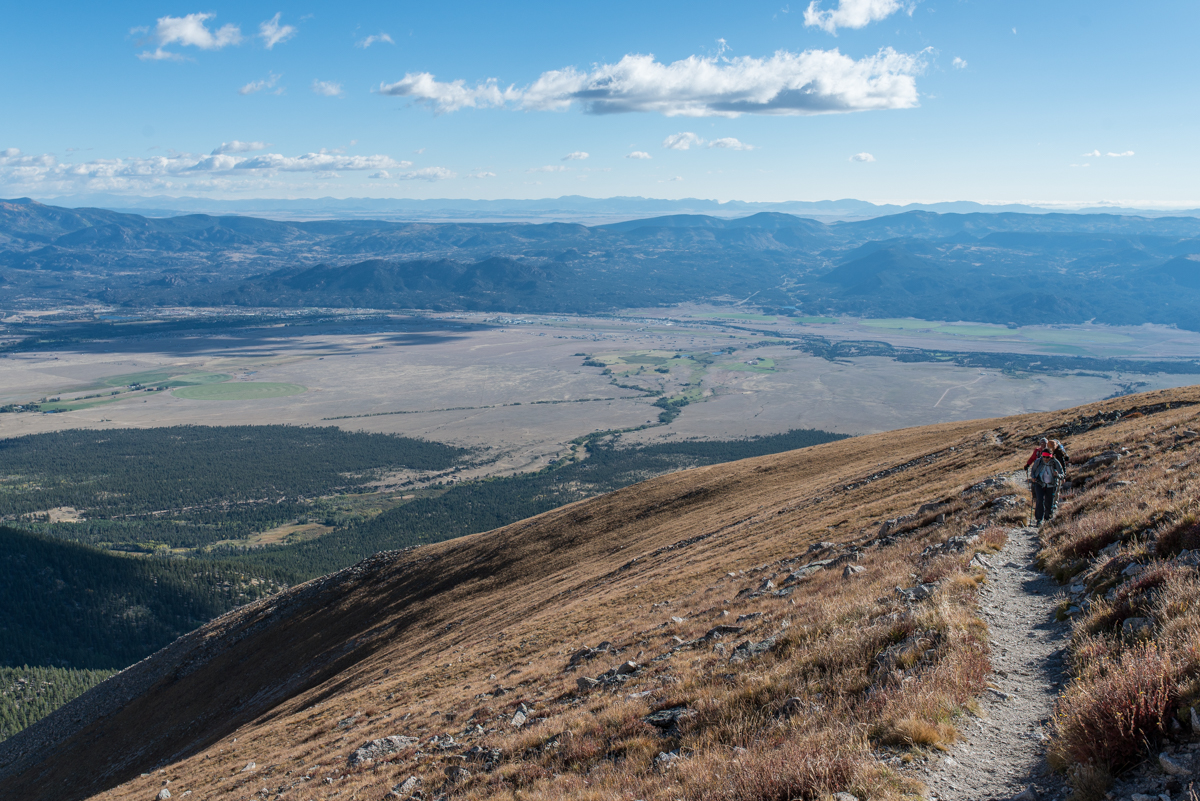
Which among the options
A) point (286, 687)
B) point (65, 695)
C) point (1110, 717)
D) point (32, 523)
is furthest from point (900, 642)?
point (32, 523)

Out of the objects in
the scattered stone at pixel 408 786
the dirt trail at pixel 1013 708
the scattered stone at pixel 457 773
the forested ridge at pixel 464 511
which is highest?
the dirt trail at pixel 1013 708

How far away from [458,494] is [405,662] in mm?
146709

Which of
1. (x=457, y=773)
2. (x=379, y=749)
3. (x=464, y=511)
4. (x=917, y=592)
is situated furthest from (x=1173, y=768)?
(x=464, y=511)

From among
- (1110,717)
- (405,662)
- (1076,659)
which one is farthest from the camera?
(405,662)

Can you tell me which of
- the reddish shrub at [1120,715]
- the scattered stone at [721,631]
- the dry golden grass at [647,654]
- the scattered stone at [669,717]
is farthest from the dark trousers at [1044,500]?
the scattered stone at [669,717]

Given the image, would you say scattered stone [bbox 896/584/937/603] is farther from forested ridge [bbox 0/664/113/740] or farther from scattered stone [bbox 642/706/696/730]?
forested ridge [bbox 0/664/113/740]

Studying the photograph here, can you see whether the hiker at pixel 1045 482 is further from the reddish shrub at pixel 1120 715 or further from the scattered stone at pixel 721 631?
the reddish shrub at pixel 1120 715

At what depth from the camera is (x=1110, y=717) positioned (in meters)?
7.11

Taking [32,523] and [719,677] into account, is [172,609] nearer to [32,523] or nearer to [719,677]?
[32,523]

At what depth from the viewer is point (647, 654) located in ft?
55.6

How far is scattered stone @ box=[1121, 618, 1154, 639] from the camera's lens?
29.9 ft

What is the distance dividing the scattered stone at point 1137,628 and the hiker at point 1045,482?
10.1 metres

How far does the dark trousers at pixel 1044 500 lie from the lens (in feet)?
62.3

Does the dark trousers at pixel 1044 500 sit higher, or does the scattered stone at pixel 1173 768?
the scattered stone at pixel 1173 768
